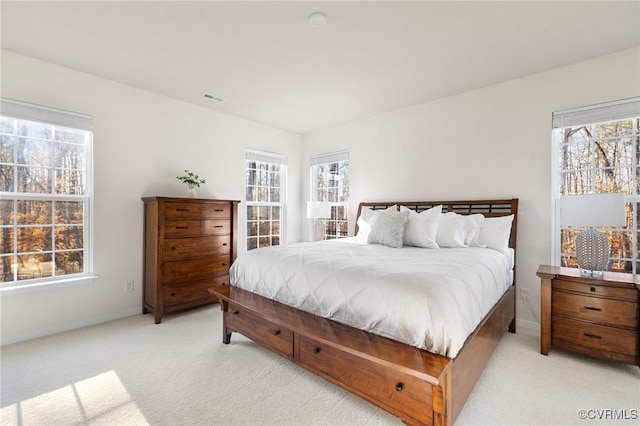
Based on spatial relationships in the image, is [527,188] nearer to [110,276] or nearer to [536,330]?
[536,330]

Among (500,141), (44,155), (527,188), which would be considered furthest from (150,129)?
(527,188)

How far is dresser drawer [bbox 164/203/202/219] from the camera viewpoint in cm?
319

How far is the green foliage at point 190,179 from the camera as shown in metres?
3.55

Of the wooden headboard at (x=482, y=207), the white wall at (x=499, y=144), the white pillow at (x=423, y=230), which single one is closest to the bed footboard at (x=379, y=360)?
the white pillow at (x=423, y=230)

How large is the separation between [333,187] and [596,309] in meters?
3.48

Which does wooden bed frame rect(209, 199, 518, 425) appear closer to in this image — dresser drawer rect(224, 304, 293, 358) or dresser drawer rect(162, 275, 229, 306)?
dresser drawer rect(224, 304, 293, 358)

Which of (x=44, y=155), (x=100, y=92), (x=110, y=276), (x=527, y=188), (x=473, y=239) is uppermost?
(x=100, y=92)

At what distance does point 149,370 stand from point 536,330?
137 inches

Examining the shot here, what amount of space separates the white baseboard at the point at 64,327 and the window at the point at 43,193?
0.46 meters

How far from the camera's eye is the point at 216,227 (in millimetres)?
3627

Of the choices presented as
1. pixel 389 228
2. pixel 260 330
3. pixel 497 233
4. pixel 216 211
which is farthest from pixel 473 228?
pixel 216 211

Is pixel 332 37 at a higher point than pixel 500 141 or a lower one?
higher

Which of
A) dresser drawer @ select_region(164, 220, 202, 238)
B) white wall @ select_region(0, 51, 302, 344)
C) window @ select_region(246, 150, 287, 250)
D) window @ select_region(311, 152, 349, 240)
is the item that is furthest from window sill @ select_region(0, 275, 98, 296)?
window @ select_region(311, 152, 349, 240)

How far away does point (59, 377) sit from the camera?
2.07m
